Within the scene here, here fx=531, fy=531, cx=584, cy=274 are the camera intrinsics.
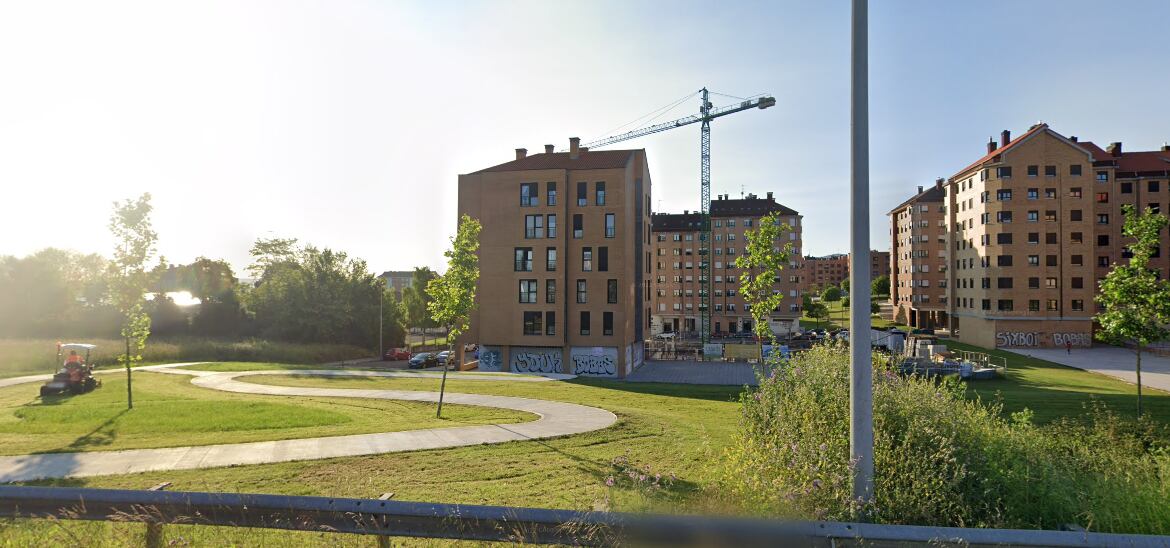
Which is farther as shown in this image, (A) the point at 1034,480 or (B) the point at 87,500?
(A) the point at 1034,480

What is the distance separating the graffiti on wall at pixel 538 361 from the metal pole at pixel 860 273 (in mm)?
36707

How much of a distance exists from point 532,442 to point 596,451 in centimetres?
182

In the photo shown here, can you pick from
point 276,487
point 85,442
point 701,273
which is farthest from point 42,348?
point 701,273

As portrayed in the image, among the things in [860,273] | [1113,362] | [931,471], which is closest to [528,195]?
[860,273]

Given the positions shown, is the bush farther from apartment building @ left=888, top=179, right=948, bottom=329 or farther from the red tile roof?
apartment building @ left=888, top=179, right=948, bottom=329

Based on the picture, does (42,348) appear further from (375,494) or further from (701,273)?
(701,273)

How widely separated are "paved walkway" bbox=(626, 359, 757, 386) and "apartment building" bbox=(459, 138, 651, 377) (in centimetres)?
224

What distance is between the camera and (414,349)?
68.0 m

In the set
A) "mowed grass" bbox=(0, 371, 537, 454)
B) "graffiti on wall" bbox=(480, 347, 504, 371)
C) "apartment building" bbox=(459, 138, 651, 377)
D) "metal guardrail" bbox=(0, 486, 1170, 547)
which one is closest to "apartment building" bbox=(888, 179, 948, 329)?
"apartment building" bbox=(459, 138, 651, 377)

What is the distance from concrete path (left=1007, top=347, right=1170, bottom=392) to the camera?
37.2 meters

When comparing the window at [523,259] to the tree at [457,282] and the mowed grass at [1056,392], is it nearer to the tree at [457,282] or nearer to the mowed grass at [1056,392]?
the tree at [457,282]

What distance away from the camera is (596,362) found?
4097 cm

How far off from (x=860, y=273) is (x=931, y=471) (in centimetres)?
236

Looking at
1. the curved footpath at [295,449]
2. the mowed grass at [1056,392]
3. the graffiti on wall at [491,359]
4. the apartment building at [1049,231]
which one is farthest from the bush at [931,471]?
the apartment building at [1049,231]
